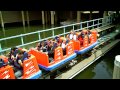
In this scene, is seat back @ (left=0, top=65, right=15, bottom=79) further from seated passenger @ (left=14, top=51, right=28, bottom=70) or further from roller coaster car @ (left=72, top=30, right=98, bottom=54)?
roller coaster car @ (left=72, top=30, right=98, bottom=54)

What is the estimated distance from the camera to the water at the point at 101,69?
23.7 feet

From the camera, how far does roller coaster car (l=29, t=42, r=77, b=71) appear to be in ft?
18.5

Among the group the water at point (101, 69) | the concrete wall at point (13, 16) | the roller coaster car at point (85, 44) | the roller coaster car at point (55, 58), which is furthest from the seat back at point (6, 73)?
the concrete wall at point (13, 16)

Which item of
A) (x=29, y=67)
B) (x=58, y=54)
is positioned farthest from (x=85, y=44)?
(x=29, y=67)

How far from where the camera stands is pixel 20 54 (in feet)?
16.7

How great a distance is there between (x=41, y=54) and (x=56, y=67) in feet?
2.45

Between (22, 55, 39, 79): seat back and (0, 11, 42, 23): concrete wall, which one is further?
(0, 11, 42, 23): concrete wall

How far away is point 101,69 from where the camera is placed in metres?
8.05

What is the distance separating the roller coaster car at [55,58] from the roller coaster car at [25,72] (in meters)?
0.46

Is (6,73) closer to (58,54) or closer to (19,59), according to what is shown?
(19,59)

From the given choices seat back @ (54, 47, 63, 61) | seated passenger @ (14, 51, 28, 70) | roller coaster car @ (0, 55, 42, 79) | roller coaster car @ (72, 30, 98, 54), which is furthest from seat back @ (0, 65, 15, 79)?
roller coaster car @ (72, 30, 98, 54)

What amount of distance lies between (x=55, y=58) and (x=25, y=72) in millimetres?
1388

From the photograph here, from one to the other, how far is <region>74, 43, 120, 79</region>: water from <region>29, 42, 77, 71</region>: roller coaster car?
96 centimetres
